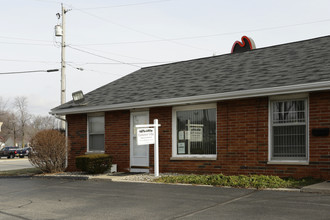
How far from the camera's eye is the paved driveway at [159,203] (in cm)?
700

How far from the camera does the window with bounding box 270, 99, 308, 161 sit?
11242mm

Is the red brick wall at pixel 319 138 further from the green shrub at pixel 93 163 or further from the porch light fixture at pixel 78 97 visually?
the porch light fixture at pixel 78 97

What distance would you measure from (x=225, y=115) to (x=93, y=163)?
503cm

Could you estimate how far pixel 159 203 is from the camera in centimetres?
823

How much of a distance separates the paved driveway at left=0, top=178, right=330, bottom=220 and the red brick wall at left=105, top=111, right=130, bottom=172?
14.0ft

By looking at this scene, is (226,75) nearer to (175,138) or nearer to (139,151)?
(175,138)

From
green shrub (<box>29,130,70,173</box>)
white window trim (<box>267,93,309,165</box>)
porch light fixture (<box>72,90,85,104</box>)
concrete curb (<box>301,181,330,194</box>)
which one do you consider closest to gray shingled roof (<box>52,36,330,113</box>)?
porch light fixture (<box>72,90,85,104</box>)

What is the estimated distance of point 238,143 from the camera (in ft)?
40.4

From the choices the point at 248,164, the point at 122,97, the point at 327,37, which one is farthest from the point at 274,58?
the point at 122,97

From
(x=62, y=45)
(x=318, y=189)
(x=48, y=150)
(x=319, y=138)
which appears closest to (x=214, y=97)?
(x=319, y=138)

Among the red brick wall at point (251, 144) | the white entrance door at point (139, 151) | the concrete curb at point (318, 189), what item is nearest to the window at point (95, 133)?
the white entrance door at point (139, 151)

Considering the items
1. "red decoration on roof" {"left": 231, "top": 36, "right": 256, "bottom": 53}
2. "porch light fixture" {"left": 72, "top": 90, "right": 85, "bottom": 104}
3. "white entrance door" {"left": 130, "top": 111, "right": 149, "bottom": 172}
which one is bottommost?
"white entrance door" {"left": 130, "top": 111, "right": 149, "bottom": 172}

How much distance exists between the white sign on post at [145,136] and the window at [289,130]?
12.6ft

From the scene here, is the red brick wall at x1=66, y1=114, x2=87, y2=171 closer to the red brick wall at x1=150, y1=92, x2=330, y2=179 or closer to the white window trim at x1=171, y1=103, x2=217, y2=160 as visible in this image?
the white window trim at x1=171, y1=103, x2=217, y2=160
